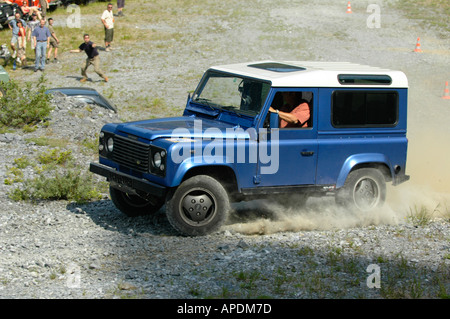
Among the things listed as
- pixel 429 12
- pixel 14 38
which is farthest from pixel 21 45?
pixel 429 12

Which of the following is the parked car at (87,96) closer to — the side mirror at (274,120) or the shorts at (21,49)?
the side mirror at (274,120)

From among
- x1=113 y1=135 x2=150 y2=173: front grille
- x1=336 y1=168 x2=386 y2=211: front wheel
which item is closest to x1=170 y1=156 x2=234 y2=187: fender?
x1=113 y1=135 x2=150 y2=173: front grille

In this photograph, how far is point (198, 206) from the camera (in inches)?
334

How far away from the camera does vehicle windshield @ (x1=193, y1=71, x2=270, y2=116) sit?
9062mm

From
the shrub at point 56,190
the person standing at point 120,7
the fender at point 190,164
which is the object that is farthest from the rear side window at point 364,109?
the person standing at point 120,7

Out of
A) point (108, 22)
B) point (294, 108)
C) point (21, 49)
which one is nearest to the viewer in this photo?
point (294, 108)

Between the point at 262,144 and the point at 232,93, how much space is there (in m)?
1.04

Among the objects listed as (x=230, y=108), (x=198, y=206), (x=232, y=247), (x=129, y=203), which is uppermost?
(x=230, y=108)

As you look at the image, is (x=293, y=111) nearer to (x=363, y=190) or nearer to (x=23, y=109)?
(x=363, y=190)

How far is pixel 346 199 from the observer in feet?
31.9

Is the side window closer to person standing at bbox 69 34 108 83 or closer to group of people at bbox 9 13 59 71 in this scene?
person standing at bbox 69 34 108 83

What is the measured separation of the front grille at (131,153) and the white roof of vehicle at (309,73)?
1.91 metres
